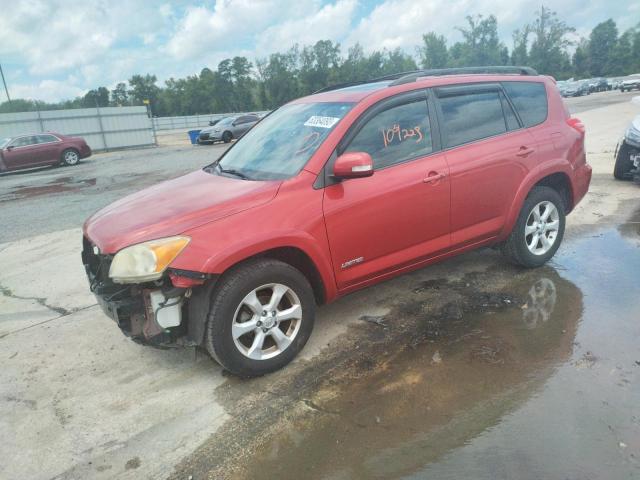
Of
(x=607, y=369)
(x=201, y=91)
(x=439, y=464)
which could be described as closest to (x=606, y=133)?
(x=607, y=369)

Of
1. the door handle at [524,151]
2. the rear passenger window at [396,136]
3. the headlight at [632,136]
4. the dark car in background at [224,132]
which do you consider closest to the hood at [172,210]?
the rear passenger window at [396,136]

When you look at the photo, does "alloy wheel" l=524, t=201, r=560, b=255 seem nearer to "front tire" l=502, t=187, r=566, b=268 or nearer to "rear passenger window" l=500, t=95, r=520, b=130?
"front tire" l=502, t=187, r=566, b=268

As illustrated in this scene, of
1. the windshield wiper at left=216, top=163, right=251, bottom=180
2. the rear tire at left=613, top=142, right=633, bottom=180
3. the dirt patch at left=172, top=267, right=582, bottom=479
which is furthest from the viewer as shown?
the rear tire at left=613, top=142, right=633, bottom=180

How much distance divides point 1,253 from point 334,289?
5.57m

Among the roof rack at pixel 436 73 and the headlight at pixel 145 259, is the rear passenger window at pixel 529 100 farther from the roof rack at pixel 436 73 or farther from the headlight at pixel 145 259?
the headlight at pixel 145 259

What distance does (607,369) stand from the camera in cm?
305

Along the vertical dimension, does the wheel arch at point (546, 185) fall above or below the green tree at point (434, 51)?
below

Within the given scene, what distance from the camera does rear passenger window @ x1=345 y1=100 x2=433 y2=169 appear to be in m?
3.63

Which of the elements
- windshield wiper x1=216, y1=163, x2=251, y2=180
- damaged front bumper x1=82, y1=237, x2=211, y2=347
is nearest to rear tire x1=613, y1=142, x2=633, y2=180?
windshield wiper x1=216, y1=163, x2=251, y2=180

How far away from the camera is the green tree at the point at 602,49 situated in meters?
85.3

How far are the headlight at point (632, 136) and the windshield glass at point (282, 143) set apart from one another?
5962 mm

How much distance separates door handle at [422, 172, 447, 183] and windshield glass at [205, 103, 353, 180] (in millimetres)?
797

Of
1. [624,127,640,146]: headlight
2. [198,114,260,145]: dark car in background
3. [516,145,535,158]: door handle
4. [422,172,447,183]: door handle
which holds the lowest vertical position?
[624,127,640,146]: headlight

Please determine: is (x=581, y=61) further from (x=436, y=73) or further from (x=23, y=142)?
(x=436, y=73)
